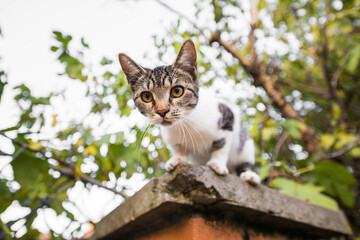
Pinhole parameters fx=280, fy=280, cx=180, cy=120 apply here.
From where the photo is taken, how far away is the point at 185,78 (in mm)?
1371

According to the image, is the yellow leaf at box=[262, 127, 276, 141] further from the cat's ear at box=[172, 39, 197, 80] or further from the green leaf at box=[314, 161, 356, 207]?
the cat's ear at box=[172, 39, 197, 80]

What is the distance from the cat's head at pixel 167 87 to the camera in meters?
1.26

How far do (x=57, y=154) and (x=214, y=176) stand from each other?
100cm

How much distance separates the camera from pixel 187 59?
1369mm

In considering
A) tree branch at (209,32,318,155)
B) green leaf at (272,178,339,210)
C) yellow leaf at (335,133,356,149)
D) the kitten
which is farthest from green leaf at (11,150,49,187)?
yellow leaf at (335,133,356,149)

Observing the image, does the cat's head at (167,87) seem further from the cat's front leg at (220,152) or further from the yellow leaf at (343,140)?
the yellow leaf at (343,140)

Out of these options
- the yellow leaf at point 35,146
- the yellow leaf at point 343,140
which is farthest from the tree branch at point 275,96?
the yellow leaf at point 35,146

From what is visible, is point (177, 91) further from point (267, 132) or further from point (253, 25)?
point (253, 25)

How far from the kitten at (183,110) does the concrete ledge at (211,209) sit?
102 mm

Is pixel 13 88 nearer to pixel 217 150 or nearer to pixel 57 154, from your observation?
pixel 57 154

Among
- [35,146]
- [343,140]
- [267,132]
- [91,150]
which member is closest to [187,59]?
[91,150]

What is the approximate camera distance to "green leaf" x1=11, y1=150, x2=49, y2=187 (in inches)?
48.6

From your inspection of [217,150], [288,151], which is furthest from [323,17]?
[217,150]

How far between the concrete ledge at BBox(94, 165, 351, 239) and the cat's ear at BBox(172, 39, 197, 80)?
518 millimetres
